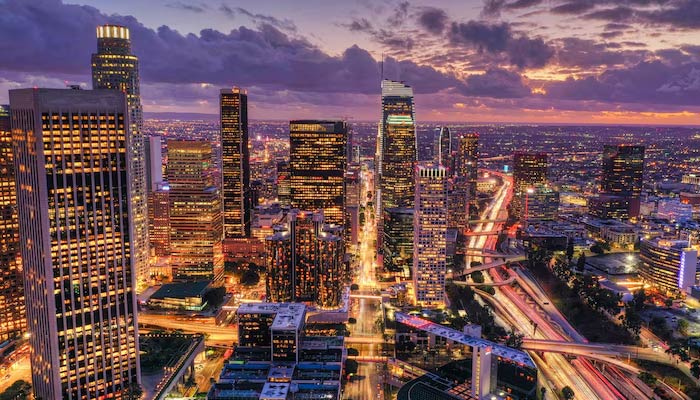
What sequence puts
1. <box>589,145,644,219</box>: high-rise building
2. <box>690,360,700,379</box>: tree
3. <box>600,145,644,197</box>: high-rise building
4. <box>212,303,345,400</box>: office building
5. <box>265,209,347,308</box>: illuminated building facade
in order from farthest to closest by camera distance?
<box>600,145,644,197</box>: high-rise building < <box>589,145,644,219</box>: high-rise building < <box>265,209,347,308</box>: illuminated building facade < <box>690,360,700,379</box>: tree < <box>212,303,345,400</box>: office building

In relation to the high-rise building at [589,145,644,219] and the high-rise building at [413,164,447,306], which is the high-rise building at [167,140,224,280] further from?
the high-rise building at [589,145,644,219]

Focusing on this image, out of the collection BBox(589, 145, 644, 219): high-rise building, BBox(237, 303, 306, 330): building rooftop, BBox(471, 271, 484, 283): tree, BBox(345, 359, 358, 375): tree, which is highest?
BBox(589, 145, 644, 219): high-rise building

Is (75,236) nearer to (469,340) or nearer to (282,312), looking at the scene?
(282,312)

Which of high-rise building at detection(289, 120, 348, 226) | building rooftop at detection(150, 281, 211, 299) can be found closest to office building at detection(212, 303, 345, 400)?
building rooftop at detection(150, 281, 211, 299)

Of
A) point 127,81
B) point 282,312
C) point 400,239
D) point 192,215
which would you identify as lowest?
point 282,312

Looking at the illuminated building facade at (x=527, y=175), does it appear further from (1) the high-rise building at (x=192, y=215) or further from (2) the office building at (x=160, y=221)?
(2) the office building at (x=160, y=221)

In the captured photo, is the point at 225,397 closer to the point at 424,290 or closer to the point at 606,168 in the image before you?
the point at 424,290

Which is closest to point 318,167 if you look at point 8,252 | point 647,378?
point 8,252
